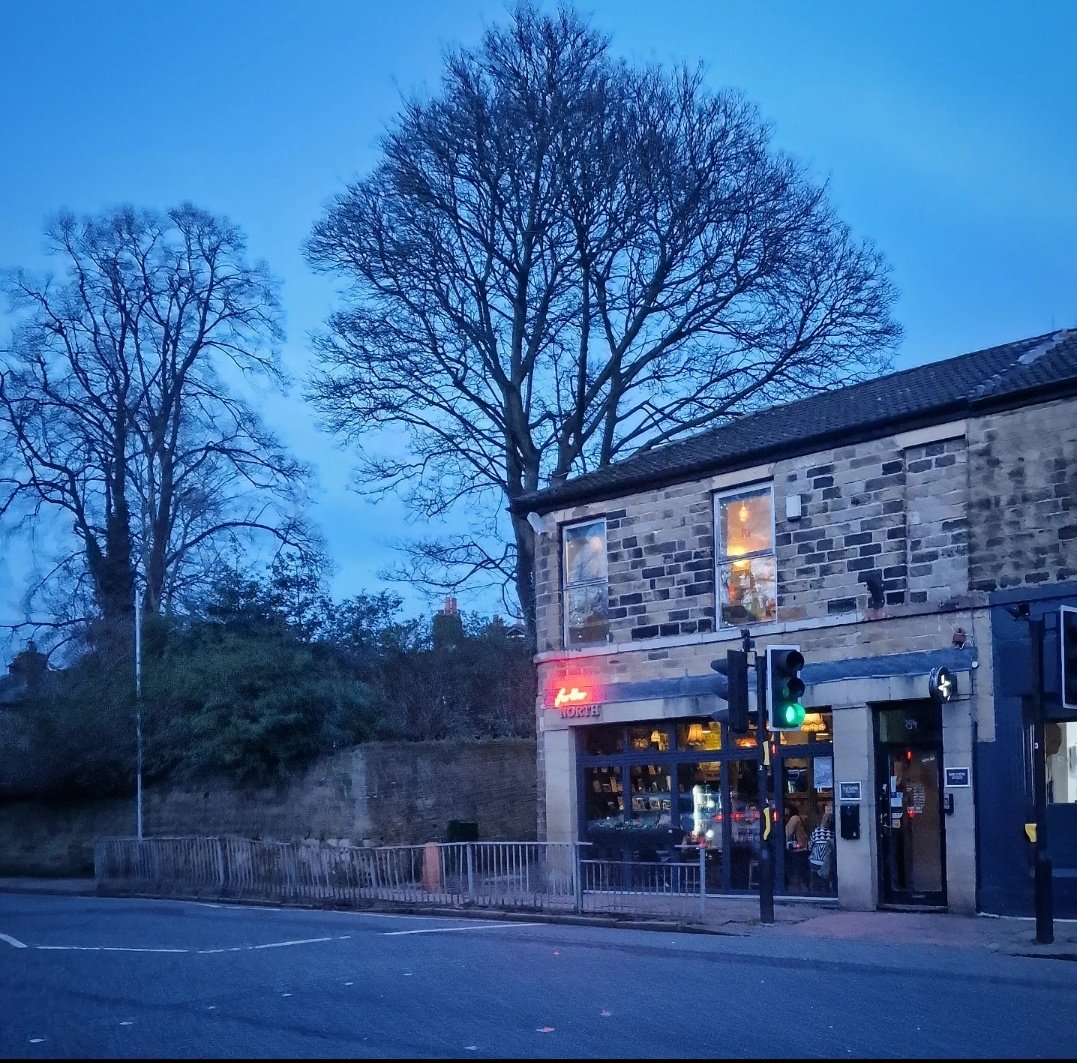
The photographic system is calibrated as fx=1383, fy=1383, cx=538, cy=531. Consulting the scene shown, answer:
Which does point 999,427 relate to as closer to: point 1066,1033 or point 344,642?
point 1066,1033

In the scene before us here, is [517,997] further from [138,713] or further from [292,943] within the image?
[138,713]

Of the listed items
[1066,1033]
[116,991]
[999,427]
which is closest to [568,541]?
[999,427]

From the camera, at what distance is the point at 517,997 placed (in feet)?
34.1

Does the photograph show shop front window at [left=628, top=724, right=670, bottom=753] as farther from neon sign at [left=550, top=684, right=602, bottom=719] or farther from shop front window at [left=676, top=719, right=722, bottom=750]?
neon sign at [left=550, top=684, right=602, bottom=719]

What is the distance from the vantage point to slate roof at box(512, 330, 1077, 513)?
1728 cm

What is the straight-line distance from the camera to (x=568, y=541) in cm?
2223

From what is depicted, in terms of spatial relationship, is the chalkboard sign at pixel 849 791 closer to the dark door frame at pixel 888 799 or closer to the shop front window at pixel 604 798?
the dark door frame at pixel 888 799

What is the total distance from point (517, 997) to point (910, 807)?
889 centimetres

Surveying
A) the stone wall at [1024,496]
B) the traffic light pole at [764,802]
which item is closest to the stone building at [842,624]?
the stone wall at [1024,496]

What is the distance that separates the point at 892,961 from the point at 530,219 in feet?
65.4

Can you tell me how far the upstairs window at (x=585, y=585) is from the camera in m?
21.5

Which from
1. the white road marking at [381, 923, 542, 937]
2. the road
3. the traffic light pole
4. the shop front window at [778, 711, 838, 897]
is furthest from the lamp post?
the traffic light pole

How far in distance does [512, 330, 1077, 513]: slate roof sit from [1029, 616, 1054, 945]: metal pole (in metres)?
3.63

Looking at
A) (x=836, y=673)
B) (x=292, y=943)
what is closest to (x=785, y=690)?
(x=836, y=673)
